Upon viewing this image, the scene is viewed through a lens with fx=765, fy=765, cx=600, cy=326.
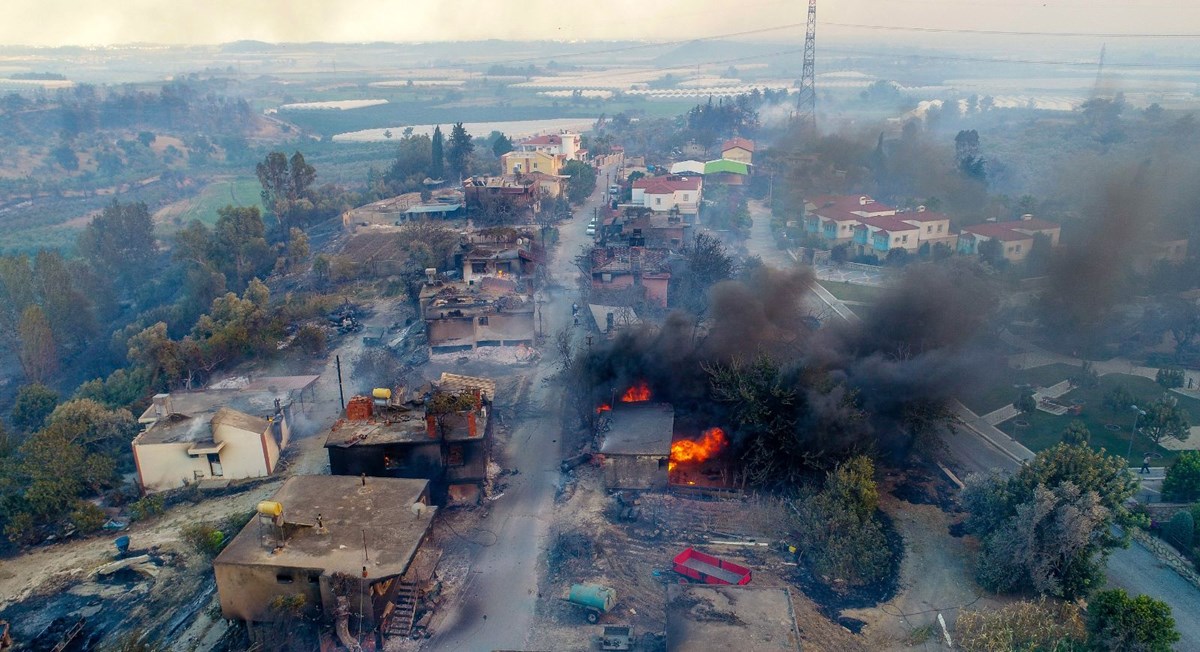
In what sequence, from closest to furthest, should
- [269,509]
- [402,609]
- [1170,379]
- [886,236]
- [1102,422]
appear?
1. [269,509]
2. [402,609]
3. [1102,422]
4. [1170,379]
5. [886,236]

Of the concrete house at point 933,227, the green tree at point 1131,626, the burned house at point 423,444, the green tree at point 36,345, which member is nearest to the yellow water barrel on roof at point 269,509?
the burned house at point 423,444

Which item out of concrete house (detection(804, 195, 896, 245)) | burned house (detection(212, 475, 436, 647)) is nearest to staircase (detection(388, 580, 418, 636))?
burned house (detection(212, 475, 436, 647))

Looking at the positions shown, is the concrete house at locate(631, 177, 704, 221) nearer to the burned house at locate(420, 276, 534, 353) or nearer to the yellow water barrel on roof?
the burned house at locate(420, 276, 534, 353)

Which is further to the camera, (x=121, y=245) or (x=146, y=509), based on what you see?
(x=121, y=245)

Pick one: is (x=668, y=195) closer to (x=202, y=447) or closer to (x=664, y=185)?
(x=664, y=185)

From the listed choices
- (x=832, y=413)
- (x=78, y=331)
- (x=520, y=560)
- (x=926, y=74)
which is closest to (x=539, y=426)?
(x=520, y=560)

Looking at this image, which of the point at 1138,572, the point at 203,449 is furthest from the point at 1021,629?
the point at 203,449
